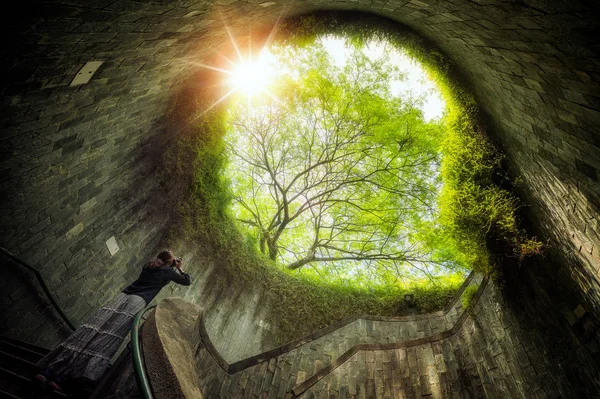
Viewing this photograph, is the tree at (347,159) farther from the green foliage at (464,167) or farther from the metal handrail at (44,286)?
the metal handrail at (44,286)

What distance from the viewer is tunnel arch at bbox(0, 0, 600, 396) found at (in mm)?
2623

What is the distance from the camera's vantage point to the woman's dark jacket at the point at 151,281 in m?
3.84

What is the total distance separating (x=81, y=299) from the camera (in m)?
5.25

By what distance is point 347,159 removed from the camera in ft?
38.8

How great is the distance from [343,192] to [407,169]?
2778mm

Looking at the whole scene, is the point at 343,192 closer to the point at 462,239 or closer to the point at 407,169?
the point at 407,169

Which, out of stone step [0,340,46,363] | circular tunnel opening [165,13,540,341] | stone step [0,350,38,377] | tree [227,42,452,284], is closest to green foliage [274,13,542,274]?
circular tunnel opening [165,13,540,341]

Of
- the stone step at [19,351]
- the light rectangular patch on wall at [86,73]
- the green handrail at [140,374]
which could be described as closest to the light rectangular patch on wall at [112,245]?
the stone step at [19,351]

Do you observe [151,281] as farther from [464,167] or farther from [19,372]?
[464,167]

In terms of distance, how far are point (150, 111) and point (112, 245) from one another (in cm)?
→ 285

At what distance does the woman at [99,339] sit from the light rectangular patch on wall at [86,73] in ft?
8.37

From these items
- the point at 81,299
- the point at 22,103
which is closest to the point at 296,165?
the point at 81,299

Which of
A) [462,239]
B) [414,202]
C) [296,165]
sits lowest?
[462,239]

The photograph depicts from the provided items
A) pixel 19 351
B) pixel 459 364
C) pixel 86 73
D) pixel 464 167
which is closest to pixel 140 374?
pixel 19 351
